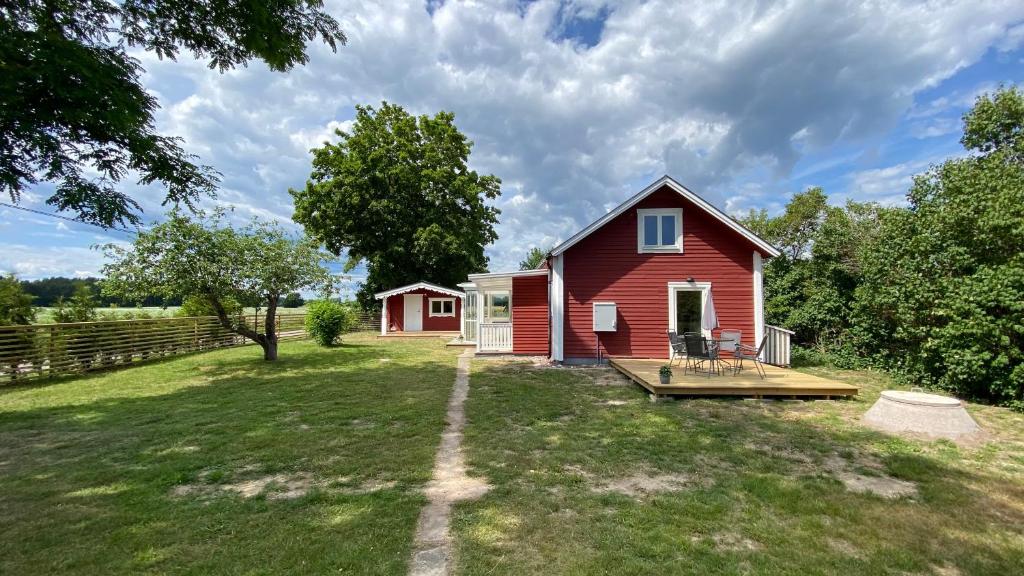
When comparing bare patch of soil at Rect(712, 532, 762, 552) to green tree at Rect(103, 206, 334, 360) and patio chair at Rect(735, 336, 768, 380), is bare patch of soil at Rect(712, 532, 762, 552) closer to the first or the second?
patio chair at Rect(735, 336, 768, 380)

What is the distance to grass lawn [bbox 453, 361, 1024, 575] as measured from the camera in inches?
114

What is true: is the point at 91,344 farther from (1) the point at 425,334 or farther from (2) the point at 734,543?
(2) the point at 734,543

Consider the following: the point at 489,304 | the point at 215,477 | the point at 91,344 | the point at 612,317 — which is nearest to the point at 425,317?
the point at 489,304

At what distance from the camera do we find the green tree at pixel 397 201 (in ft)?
88.6

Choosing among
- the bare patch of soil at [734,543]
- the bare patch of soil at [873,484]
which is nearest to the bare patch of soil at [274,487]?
the bare patch of soil at [734,543]

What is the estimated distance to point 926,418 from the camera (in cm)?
573

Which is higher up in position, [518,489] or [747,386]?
[747,386]

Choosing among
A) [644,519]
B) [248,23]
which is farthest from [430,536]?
[248,23]

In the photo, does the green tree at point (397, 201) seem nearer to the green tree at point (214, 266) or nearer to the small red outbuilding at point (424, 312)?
the small red outbuilding at point (424, 312)

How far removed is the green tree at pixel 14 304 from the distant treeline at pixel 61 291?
0.81 feet

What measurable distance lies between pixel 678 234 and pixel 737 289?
7.62 ft

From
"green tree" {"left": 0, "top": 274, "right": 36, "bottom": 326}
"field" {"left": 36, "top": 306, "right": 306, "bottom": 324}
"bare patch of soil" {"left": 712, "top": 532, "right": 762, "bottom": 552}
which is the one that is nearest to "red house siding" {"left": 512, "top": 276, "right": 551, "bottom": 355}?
"field" {"left": 36, "top": 306, "right": 306, "bottom": 324}

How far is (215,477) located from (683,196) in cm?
1184

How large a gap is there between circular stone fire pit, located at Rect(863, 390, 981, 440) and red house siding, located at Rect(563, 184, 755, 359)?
587cm
